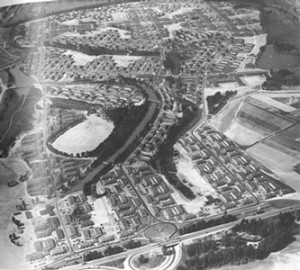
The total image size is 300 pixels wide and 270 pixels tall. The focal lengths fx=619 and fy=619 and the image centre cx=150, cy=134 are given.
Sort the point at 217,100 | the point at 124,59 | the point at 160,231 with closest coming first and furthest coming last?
1. the point at 160,231
2. the point at 217,100
3. the point at 124,59

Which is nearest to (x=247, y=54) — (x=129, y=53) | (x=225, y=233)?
(x=129, y=53)

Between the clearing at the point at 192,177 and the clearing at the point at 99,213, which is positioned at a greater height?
the clearing at the point at 192,177

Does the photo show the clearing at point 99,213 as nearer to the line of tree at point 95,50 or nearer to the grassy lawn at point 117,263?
the grassy lawn at point 117,263

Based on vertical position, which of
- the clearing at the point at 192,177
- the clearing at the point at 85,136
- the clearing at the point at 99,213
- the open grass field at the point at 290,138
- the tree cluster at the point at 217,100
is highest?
the open grass field at the point at 290,138

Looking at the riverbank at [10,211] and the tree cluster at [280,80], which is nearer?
the riverbank at [10,211]

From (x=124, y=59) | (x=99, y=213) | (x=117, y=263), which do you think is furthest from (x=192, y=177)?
(x=124, y=59)

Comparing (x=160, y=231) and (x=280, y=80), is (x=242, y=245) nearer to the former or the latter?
(x=160, y=231)

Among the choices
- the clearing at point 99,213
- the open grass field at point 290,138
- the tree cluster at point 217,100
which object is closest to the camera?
the clearing at point 99,213

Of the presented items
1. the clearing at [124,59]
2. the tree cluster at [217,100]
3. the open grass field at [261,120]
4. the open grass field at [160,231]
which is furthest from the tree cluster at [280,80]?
the open grass field at [160,231]

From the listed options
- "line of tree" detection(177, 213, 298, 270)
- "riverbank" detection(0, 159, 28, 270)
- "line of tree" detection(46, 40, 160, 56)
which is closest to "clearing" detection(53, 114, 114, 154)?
"riverbank" detection(0, 159, 28, 270)

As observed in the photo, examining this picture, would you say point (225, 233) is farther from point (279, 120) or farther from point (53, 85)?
point (53, 85)

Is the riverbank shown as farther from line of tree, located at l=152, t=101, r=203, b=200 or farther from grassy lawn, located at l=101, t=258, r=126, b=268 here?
line of tree, located at l=152, t=101, r=203, b=200
